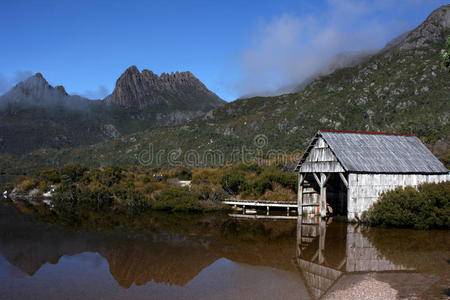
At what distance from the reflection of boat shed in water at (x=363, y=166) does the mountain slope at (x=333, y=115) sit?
26081 mm

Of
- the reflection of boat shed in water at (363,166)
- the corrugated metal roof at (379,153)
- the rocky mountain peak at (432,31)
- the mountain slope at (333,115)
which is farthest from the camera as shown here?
the rocky mountain peak at (432,31)

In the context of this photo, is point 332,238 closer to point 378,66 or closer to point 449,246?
point 449,246

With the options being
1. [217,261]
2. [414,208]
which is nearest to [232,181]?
[414,208]

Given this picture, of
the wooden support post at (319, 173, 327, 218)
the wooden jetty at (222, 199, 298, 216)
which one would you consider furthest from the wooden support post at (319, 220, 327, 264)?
the wooden jetty at (222, 199, 298, 216)

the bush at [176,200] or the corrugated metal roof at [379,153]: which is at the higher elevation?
the corrugated metal roof at [379,153]

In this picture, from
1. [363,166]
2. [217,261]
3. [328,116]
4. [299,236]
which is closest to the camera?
[217,261]

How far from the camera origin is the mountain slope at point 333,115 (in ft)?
278

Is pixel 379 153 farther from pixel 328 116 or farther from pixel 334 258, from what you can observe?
pixel 328 116

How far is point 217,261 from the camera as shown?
62.4 ft

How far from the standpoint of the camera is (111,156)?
154 metres

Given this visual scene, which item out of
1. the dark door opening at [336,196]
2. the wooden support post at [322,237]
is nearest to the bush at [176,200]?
the dark door opening at [336,196]

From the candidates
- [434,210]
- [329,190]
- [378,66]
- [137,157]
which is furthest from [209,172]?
[137,157]

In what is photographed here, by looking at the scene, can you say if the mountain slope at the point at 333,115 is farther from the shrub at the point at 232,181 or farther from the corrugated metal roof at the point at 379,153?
the shrub at the point at 232,181

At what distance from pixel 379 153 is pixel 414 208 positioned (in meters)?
4.68
